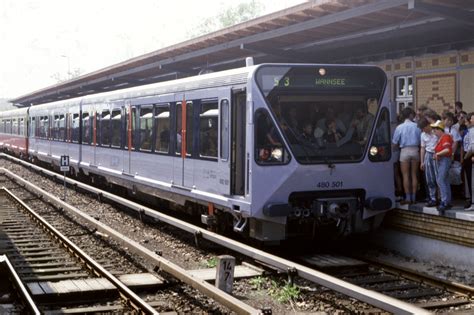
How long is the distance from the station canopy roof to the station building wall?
251 millimetres

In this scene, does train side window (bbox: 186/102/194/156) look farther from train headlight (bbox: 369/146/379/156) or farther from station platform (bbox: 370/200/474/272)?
station platform (bbox: 370/200/474/272)

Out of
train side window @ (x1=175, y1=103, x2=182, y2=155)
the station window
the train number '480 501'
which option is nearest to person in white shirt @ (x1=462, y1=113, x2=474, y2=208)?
the train number '480 501'

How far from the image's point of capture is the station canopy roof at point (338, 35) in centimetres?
1179

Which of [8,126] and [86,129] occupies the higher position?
[8,126]

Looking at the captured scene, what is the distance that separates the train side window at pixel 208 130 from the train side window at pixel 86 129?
929cm

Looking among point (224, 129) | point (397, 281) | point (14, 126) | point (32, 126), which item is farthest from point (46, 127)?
point (397, 281)

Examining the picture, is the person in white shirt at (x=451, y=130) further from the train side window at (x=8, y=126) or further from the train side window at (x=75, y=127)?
the train side window at (x=8, y=126)

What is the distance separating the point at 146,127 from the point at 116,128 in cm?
264

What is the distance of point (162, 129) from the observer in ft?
43.9

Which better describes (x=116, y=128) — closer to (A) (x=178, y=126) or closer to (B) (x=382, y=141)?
(A) (x=178, y=126)

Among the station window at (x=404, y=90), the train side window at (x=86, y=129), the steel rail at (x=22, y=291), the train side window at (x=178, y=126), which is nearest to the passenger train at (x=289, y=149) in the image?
the train side window at (x=178, y=126)

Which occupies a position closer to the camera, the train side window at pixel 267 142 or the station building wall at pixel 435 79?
the train side window at pixel 267 142

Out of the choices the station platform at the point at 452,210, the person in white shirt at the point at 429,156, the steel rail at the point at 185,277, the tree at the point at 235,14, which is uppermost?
the tree at the point at 235,14

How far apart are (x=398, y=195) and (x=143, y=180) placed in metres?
5.55
